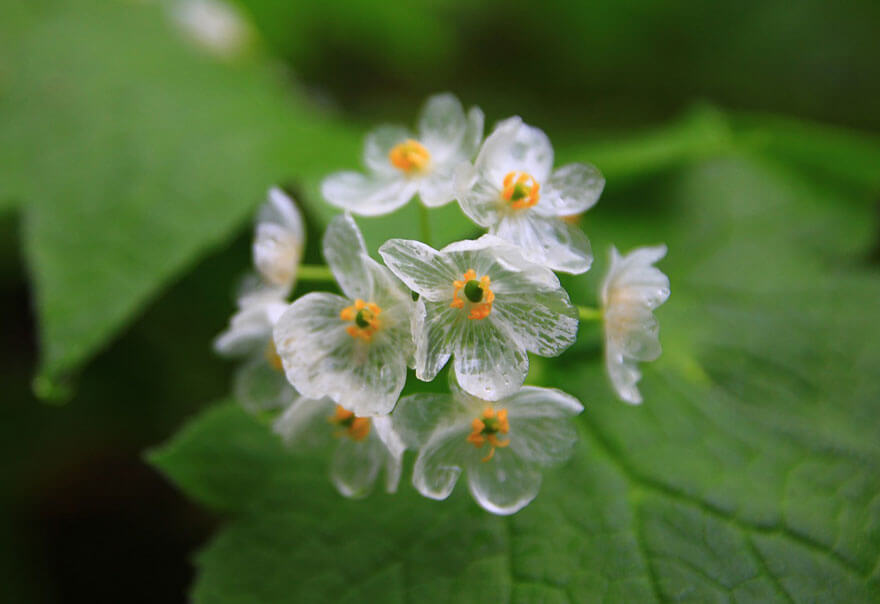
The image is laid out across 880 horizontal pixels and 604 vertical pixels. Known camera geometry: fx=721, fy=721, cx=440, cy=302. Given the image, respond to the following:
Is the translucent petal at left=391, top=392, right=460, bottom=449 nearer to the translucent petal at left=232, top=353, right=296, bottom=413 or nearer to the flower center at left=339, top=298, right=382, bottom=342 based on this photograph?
the flower center at left=339, top=298, right=382, bottom=342

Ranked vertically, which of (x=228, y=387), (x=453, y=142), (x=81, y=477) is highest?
(x=453, y=142)

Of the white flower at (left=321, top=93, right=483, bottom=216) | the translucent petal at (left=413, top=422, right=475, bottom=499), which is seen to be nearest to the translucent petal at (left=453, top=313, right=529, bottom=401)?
the translucent petal at (left=413, top=422, right=475, bottom=499)

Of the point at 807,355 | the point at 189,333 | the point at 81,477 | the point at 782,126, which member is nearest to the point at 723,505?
the point at 807,355

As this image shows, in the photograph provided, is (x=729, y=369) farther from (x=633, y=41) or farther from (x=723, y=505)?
(x=633, y=41)

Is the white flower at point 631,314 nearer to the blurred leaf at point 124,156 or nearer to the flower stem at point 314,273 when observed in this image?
the flower stem at point 314,273

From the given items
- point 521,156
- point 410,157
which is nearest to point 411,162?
point 410,157

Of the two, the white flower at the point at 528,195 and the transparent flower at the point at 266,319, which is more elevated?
the white flower at the point at 528,195

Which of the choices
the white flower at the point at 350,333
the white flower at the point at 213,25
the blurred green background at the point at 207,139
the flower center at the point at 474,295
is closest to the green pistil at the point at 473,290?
the flower center at the point at 474,295

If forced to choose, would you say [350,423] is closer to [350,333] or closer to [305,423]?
[305,423]
